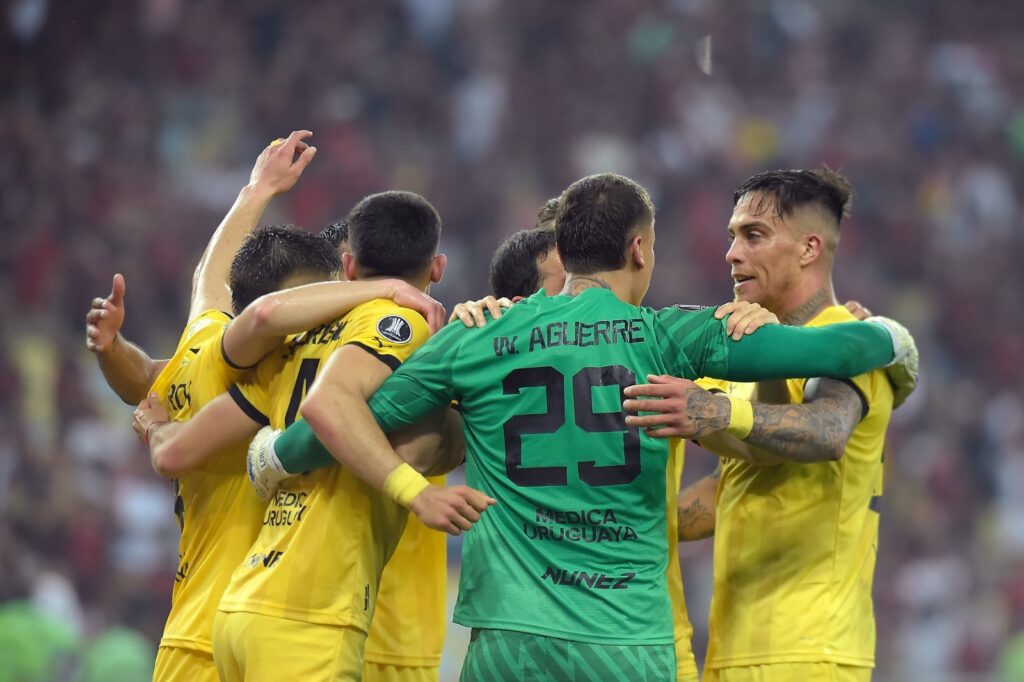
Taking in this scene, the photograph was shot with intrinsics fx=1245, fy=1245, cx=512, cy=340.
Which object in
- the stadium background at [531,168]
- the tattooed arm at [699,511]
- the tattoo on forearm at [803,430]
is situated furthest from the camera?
the stadium background at [531,168]

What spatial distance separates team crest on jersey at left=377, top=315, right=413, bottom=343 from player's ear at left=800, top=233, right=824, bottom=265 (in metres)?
1.35

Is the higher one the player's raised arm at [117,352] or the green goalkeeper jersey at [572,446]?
the player's raised arm at [117,352]

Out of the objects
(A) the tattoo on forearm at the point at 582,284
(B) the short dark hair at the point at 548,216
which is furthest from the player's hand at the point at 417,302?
(B) the short dark hair at the point at 548,216

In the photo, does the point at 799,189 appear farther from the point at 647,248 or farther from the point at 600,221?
the point at 600,221

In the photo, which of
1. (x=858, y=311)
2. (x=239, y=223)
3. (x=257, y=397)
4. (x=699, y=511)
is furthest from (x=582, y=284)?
(x=239, y=223)

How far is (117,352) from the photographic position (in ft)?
14.8

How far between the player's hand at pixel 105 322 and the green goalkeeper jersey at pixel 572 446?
152 cm

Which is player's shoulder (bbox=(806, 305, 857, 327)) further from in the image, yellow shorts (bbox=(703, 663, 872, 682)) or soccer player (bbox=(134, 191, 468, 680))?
soccer player (bbox=(134, 191, 468, 680))

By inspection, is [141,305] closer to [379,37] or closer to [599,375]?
[379,37]

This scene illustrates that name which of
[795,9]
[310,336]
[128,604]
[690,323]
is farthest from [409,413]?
[795,9]

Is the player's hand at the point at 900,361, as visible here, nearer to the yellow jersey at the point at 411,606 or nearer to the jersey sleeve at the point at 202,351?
the yellow jersey at the point at 411,606

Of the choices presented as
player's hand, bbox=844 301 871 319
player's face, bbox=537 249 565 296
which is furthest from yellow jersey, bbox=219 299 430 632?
player's hand, bbox=844 301 871 319

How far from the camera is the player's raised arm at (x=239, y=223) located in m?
4.68

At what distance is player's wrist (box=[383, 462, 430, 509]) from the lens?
328 centimetres
